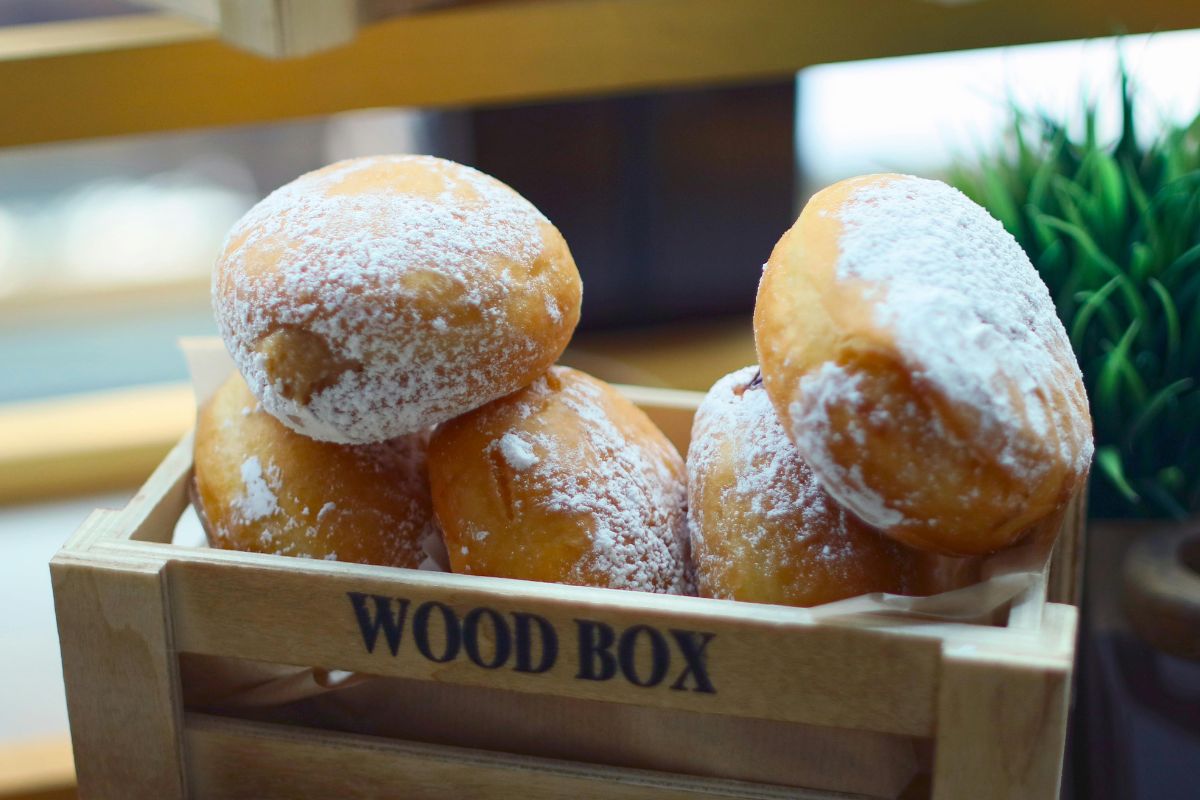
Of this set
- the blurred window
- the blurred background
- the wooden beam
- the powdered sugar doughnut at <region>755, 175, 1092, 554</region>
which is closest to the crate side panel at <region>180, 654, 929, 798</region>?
the powdered sugar doughnut at <region>755, 175, 1092, 554</region>

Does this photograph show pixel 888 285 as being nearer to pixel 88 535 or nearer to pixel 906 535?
pixel 906 535

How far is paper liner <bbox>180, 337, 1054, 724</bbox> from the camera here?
0.62m

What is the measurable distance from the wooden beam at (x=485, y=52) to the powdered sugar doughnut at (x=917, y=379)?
45 centimetres

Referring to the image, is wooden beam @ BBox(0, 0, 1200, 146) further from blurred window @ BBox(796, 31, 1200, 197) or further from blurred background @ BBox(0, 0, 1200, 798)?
blurred window @ BBox(796, 31, 1200, 197)

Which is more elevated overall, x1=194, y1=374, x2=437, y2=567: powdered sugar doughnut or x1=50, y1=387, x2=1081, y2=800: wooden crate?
x1=194, y1=374, x2=437, y2=567: powdered sugar doughnut

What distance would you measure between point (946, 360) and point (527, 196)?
1.04 m

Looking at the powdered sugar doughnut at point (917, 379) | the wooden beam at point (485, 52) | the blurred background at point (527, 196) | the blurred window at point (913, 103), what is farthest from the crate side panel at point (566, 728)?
the blurred window at point (913, 103)

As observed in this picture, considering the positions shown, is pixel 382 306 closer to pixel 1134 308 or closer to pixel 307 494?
pixel 307 494

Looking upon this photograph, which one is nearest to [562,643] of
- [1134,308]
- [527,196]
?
[1134,308]

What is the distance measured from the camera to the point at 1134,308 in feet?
2.88

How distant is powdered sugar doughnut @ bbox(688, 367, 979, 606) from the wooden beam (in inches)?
18.4

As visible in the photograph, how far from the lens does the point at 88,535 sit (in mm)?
724

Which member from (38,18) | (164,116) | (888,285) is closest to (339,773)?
(888,285)

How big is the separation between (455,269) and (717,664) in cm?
28
